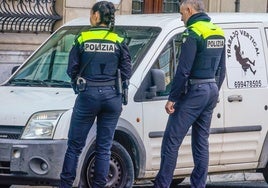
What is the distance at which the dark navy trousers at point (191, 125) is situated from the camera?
9.80 metres

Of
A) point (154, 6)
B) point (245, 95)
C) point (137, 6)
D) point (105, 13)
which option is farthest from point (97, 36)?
point (154, 6)

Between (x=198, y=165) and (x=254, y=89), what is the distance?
143 centimetres

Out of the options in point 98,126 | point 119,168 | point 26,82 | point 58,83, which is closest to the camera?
point 98,126

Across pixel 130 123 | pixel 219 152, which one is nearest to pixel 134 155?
pixel 130 123

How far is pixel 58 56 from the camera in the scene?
11.0 m

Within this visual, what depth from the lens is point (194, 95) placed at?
9.83 meters

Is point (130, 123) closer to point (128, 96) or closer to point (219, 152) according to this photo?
point (128, 96)

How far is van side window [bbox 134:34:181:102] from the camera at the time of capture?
10.2 m

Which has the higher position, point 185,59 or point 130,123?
point 185,59

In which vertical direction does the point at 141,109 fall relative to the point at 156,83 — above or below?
below

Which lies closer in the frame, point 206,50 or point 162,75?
point 206,50

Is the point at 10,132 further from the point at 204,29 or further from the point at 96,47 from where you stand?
the point at 204,29

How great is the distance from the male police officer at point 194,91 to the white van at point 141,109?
17.1 inches

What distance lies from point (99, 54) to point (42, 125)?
83 centimetres
